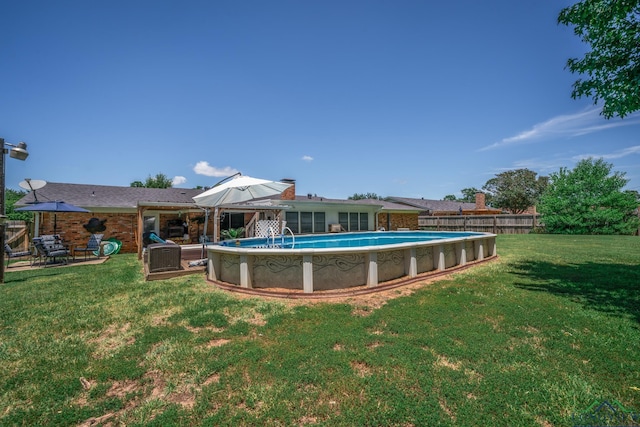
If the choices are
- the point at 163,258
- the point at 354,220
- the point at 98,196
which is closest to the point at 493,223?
the point at 354,220

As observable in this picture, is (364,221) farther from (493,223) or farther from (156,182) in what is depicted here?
(156,182)

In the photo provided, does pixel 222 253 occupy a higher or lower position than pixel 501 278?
higher

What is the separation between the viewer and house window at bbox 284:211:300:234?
62.5 feet

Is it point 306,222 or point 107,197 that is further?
point 306,222

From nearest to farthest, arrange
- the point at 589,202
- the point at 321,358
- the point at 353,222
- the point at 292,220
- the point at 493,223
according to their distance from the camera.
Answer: the point at 321,358 → the point at 292,220 → the point at 589,202 → the point at 353,222 → the point at 493,223

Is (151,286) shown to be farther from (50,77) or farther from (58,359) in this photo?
(50,77)

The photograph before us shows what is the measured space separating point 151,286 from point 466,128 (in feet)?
66.3

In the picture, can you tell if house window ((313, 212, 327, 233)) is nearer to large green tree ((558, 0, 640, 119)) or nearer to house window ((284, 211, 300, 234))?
house window ((284, 211, 300, 234))

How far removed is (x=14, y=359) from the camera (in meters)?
3.54

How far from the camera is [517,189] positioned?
4169cm

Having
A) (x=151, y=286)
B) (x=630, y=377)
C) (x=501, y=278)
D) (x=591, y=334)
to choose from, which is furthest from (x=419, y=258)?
(x=151, y=286)

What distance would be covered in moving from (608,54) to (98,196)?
75.8 ft

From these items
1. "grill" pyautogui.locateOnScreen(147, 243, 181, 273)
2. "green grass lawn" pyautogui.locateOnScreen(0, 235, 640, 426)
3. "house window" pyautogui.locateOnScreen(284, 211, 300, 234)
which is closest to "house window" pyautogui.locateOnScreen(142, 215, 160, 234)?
"house window" pyautogui.locateOnScreen(284, 211, 300, 234)

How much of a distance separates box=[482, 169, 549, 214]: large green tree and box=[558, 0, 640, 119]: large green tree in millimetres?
40590
